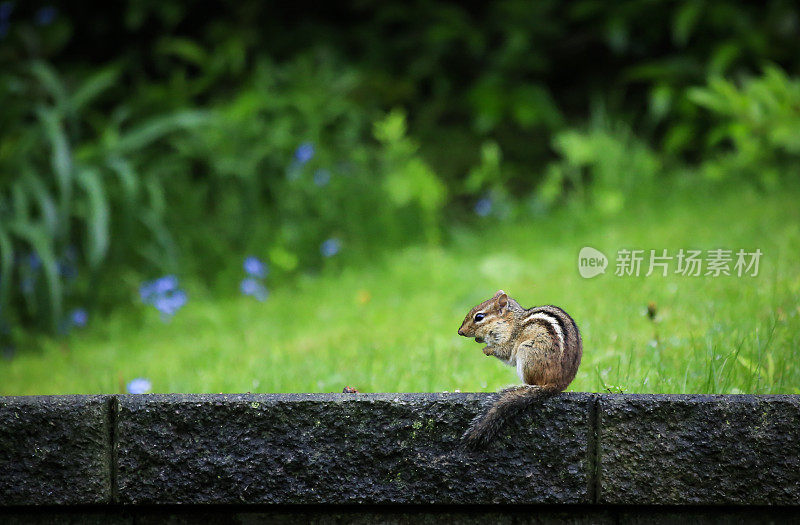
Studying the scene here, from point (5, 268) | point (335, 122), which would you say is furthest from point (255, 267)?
point (335, 122)

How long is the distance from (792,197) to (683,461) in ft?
10.1

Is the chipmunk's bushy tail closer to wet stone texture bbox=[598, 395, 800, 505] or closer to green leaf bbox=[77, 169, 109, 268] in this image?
wet stone texture bbox=[598, 395, 800, 505]

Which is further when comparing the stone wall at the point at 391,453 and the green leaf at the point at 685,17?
the green leaf at the point at 685,17

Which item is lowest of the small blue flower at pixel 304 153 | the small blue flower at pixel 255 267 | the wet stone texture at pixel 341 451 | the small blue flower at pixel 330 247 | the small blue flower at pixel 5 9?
the wet stone texture at pixel 341 451

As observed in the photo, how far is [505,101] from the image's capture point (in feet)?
18.8

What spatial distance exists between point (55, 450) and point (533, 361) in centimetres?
127

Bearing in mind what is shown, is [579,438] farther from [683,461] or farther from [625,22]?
[625,22]

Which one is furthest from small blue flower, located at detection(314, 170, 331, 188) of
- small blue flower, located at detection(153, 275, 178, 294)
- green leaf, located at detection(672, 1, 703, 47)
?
green leaf, located at detection(672, 1, 703, 47)

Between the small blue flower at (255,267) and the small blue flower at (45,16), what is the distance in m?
2.57

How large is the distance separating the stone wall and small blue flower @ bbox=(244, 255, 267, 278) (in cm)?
247

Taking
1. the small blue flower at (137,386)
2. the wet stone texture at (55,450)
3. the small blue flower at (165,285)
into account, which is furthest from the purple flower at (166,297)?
the wet stone texture at (55,450)

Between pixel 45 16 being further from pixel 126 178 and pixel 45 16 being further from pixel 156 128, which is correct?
pixel 126 178

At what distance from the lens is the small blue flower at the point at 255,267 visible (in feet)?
15.0

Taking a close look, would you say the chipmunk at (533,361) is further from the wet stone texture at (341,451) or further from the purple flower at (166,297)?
the purple flower at (166,297)
